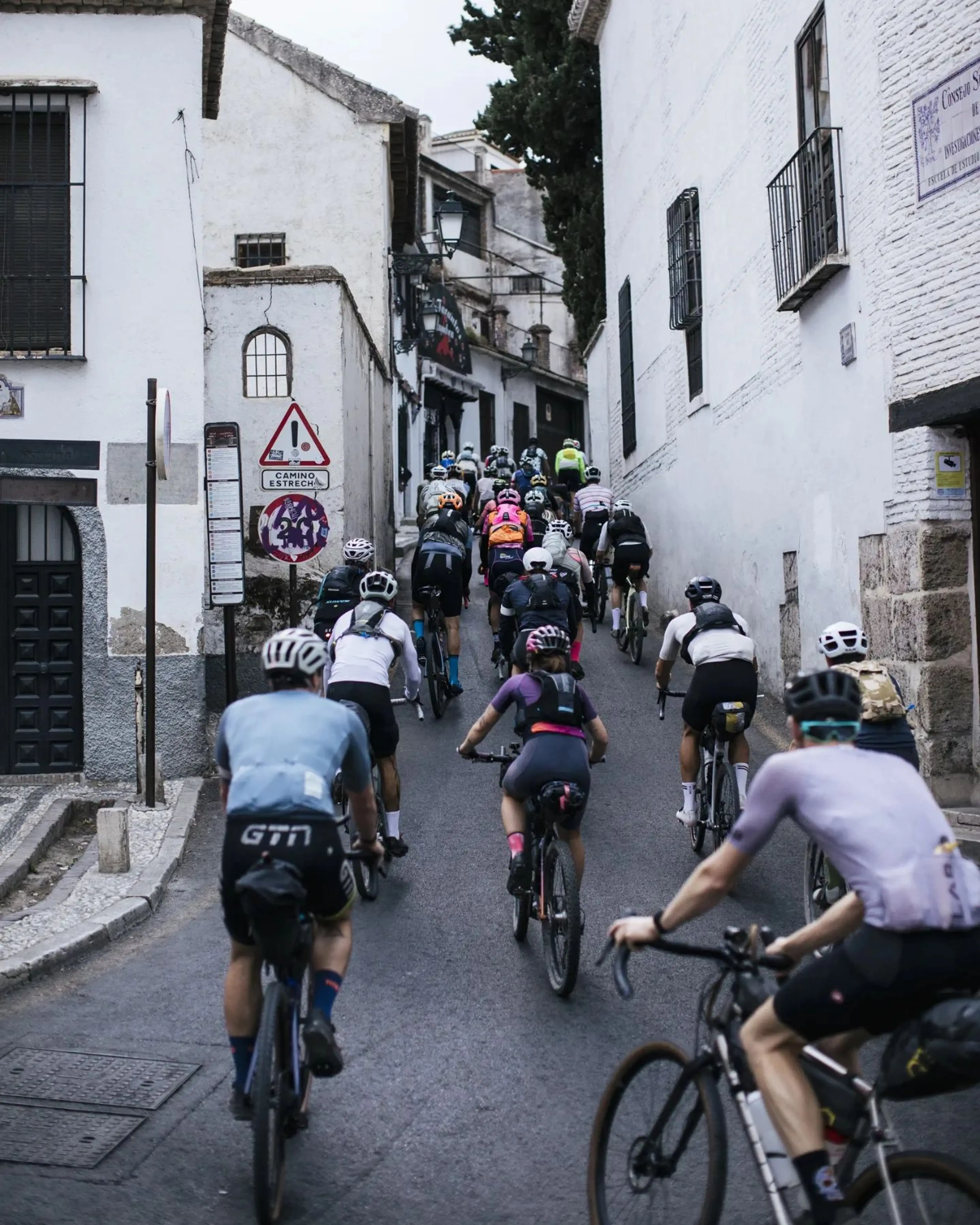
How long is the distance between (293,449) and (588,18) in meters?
16.2

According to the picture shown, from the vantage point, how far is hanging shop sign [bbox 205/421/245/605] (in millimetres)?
13523

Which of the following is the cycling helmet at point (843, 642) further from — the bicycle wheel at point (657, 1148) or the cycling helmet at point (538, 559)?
the cycling helmet at point (538, 559)

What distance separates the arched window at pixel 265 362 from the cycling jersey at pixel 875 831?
14.0 m

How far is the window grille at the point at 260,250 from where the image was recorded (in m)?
24.9

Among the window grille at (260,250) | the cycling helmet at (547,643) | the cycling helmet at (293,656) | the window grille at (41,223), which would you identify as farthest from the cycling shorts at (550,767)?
the window grille at (260,250)

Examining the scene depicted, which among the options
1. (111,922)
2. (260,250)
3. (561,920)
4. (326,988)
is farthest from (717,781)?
(260,250)

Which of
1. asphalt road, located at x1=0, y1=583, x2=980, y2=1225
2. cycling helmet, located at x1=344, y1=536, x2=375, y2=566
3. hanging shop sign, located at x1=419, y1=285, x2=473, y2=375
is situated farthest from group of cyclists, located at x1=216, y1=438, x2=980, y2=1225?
hanging shop sign, located at x1=419, y1=285, x2=473, y2=375

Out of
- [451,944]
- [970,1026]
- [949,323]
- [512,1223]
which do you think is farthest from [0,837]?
[970,1026]

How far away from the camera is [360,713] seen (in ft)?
29.5

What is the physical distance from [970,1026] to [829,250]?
998cm

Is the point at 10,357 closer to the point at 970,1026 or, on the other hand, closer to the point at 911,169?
the point at 911,169

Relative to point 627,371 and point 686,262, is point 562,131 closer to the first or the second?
point 627,371

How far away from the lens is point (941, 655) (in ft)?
33.7

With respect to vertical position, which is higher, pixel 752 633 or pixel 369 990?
pixel 752 633
